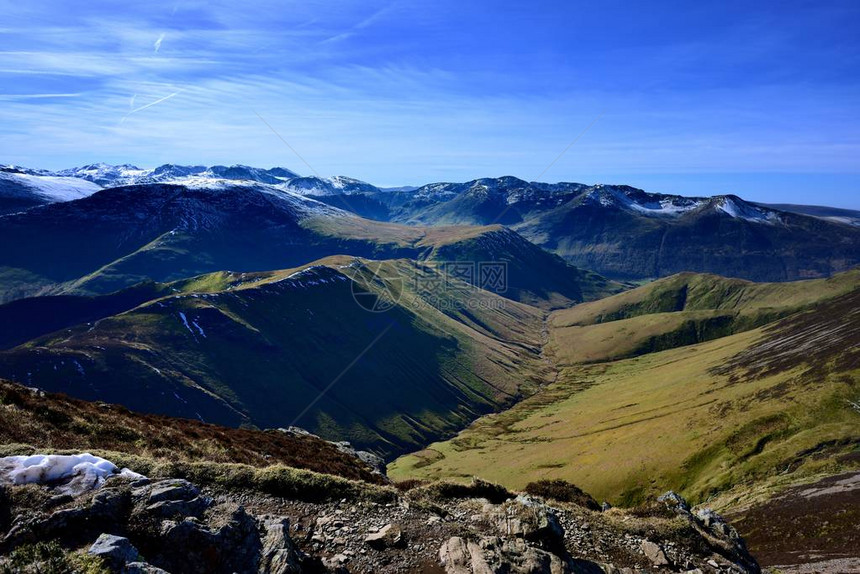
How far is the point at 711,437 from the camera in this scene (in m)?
119

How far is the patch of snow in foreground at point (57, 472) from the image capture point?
22203mm

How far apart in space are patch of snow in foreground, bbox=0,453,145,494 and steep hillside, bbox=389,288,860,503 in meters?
108

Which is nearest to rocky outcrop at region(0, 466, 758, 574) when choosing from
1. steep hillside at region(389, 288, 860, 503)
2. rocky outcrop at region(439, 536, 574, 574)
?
rocky outcrop at region(439, 536, 574, 574)

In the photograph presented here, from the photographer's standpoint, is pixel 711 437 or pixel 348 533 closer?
pixel 348 533

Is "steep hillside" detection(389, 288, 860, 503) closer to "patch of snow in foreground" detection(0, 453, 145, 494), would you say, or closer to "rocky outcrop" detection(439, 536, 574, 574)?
"rocky outcrop" detection(439, 536, 574, 574)

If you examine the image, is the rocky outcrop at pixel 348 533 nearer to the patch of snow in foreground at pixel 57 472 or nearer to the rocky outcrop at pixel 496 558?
the rocky outcrop at pixel 496 558

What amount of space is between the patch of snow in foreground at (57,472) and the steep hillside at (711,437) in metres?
108

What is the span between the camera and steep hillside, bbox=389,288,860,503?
98500 mm

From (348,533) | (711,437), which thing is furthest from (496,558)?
(711,437)

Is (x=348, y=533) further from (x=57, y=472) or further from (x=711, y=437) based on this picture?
(x=711, y=437)

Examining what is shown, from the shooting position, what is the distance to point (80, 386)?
188 metres

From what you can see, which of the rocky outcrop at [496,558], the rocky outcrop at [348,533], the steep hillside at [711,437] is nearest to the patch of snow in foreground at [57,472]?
the rocky outcrop at [348,533]

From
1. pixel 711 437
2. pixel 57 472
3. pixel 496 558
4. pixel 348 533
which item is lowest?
pixel 711 437

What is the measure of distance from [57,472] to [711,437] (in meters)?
138
